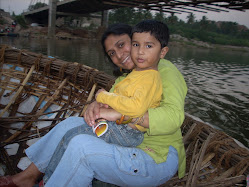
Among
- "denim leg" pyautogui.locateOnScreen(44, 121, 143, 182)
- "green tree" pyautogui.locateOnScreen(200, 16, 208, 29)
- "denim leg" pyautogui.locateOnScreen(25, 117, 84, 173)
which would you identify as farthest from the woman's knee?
"green tree" pyautogui.locateOnScreen(200, 16, 208, 29)

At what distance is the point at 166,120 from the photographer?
48.9 inches

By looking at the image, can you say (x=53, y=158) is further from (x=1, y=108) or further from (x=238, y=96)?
(x=238, y=96)

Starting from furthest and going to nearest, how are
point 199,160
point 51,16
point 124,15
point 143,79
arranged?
point 124,15 → point 51,16 → point 199,160 → point 143,79

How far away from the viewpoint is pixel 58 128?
62.5 inches

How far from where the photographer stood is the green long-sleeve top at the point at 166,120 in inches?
49.0

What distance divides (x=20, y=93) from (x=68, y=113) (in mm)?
921

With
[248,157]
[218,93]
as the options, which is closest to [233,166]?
[248,157]

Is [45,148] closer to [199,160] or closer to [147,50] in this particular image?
[147,50]

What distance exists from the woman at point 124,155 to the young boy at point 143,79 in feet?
0.26

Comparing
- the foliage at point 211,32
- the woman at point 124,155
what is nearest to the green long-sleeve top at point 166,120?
the woman at point 124,155

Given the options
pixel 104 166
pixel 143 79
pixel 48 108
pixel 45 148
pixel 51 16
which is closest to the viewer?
pixel 104 166

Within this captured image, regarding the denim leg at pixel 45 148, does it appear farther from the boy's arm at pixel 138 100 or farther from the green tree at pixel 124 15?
the green tree at pixel 124 15

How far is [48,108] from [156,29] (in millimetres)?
2451

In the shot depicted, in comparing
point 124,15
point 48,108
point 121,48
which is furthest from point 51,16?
point 124,15
